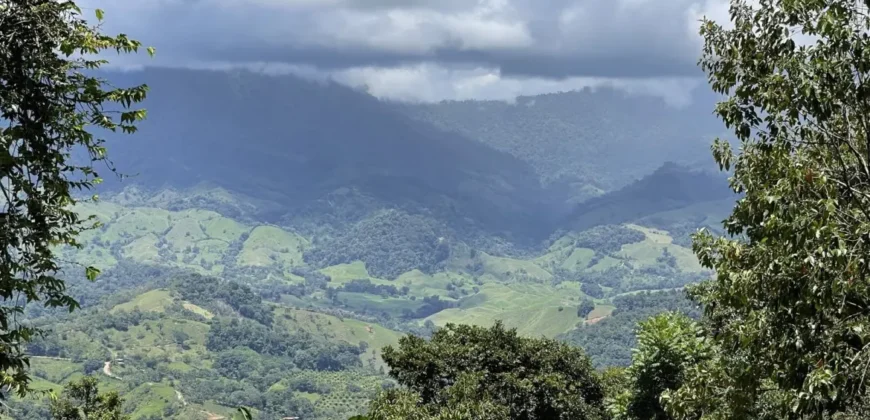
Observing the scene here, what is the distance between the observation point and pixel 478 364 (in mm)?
27922

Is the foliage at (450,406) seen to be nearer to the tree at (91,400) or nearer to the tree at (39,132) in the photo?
the tree at (91,400)

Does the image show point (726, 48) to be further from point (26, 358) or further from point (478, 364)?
point (478, 364)

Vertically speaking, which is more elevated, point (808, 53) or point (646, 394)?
point (808, 53)

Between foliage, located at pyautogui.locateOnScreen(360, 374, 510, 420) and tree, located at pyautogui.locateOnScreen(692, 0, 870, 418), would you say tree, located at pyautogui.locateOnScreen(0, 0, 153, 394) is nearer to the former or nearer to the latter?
tree, located at pyautogui.locateOnScreen(692, 0, 870, 418)

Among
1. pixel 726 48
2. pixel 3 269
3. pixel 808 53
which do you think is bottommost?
pixel 3 269

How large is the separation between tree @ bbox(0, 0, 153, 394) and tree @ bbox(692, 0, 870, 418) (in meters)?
Result: 8.62

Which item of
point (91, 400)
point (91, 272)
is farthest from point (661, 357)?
point (91, 400)

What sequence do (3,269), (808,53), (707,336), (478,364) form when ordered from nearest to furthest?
(3,269)
(808,53)
(707,336)
(478,364)

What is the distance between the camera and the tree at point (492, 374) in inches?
1000

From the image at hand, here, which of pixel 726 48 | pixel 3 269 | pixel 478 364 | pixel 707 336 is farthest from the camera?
pixel 478 364

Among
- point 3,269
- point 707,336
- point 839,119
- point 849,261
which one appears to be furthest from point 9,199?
point 707,336

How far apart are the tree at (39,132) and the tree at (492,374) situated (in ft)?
50.8

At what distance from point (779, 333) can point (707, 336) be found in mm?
13852

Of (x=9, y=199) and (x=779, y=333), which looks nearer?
(x=9, y=199)
